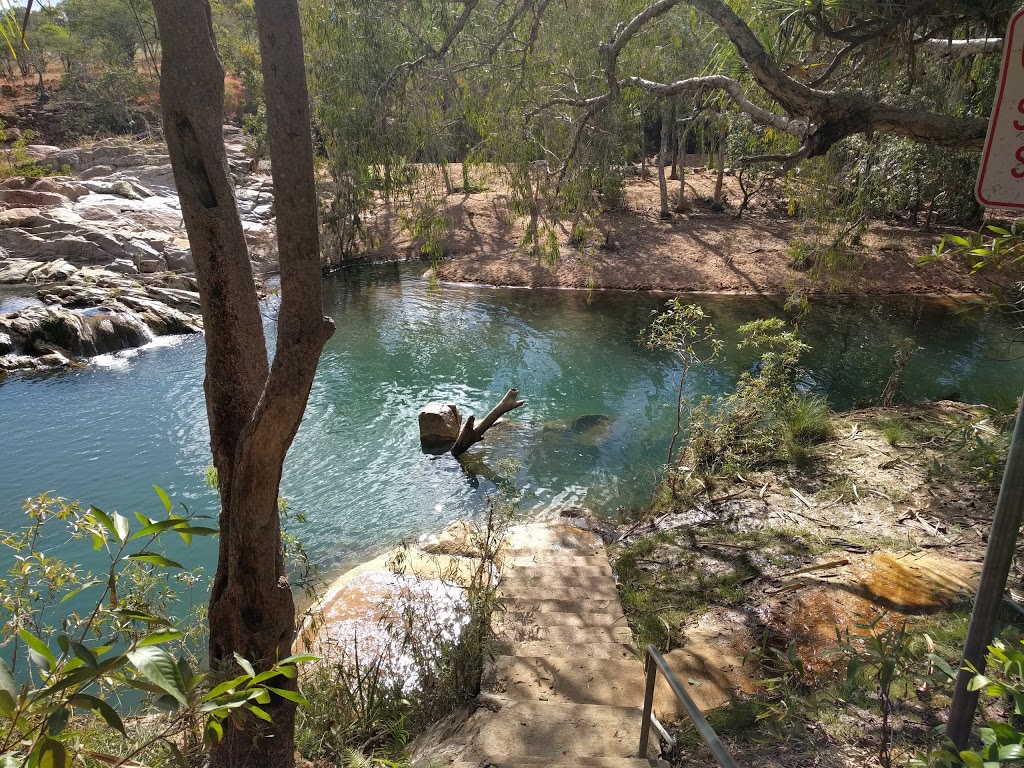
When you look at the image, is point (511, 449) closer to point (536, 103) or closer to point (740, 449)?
point (740, 449)

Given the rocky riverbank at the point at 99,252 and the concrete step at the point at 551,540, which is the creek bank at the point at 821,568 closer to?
the concrete step at the point at 551,540

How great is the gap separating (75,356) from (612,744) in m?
12.8

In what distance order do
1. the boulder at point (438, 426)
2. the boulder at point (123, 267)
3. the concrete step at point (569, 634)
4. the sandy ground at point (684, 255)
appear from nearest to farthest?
1. the concrete step at point (569, 634)
2. the boulder at point (438, 426)
3. the sandy ground at point (684, 255)
4. the boulder at point (123, 267)

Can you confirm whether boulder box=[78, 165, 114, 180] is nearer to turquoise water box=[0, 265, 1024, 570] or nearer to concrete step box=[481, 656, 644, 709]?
turquoise water box=[0, 265, 1024, 570]

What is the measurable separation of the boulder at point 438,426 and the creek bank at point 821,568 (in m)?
3.36

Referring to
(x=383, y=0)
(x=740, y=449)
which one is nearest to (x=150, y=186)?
(x=383, y=0)

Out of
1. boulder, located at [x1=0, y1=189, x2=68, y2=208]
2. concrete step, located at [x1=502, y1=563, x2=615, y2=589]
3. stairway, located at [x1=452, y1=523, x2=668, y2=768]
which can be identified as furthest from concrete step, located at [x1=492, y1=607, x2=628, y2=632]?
boulder, located at [x1=0, y1=189, x2=68, y2=208]

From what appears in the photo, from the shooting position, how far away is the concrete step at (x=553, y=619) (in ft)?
13.9

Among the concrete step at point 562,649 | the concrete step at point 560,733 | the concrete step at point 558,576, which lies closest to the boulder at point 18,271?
the concrete step at point 558,576

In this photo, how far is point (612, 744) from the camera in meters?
2.74

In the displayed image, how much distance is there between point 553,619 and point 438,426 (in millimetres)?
4934

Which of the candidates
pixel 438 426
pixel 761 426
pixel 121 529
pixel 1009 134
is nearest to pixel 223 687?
pixel 121 529

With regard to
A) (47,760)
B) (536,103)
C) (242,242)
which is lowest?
(47,760)

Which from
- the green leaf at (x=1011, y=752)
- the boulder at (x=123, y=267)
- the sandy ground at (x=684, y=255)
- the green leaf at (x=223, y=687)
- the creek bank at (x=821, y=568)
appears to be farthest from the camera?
the boulder at (x=123, y=267)
